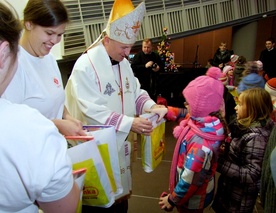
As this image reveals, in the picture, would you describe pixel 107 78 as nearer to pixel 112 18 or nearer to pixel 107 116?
pixel 107 116

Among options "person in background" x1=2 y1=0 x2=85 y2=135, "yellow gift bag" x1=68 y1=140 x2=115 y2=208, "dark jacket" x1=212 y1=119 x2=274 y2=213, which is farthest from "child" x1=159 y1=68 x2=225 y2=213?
"person in background" x1=2 y1=0 x2=85 y2=135

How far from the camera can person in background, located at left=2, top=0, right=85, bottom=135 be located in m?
1.22

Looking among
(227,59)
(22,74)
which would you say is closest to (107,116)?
(22,74)

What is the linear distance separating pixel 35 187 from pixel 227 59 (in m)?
6.62

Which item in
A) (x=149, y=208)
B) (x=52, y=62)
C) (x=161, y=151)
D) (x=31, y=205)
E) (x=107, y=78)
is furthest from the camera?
(x=149, y=208)

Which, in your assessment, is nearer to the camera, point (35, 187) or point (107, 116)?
point (35, 187)

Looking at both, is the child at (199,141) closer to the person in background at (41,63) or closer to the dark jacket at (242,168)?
the dark jacket at (242,168)

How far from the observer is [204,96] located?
154cm

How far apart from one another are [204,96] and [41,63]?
2.82ft

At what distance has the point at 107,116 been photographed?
5.52ft

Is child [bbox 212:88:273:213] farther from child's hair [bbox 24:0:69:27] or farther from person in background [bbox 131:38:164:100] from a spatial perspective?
person in background [bbox 131:38:164:100]

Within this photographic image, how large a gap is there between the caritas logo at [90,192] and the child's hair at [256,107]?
943 mm

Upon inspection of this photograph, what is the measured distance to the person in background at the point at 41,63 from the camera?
122cm

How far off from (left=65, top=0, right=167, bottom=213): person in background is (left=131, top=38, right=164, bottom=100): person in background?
337 centimetres
